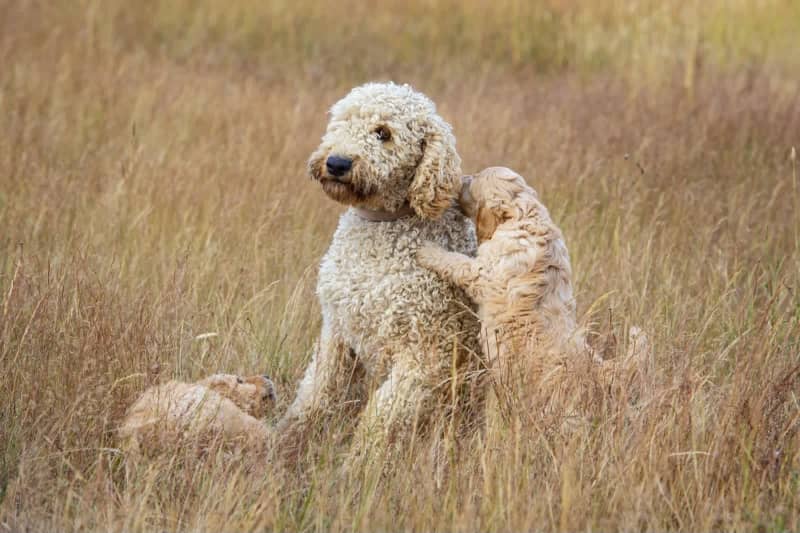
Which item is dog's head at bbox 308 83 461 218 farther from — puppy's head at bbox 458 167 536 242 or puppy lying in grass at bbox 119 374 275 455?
puppy lying in grass at bbox 119 374 275 455

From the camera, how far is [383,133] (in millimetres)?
3850

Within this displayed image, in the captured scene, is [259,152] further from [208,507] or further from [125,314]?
[208,507]

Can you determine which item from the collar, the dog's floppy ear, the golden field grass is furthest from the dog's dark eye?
the golden field grass

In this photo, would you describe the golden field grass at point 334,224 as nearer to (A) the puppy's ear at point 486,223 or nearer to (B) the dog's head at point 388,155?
(A) the puppy's ear at point 486,223

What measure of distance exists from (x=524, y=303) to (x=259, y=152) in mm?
3731

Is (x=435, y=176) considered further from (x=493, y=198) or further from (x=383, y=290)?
(x=383, y=290)

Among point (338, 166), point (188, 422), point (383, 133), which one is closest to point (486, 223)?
point (383, 133)

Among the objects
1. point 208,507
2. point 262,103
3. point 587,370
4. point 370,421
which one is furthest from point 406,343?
point 262,103

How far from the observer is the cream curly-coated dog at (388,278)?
3781mm

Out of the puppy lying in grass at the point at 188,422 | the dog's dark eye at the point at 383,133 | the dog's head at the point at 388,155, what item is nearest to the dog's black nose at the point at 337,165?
the dog's head at the point at 388,155

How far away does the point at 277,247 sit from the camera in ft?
18.0

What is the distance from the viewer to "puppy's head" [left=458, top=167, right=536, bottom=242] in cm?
387

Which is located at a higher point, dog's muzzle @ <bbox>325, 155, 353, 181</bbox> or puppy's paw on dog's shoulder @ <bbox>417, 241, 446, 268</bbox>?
dog's muzzle @ <bbox>325, 155, 353, 181</bbox>

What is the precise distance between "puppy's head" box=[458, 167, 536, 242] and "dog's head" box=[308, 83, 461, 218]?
0.30ft
